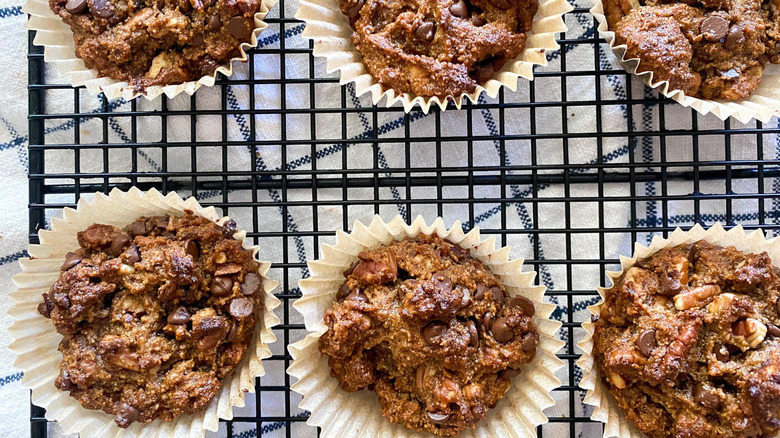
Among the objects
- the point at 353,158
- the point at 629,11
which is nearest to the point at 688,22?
the point at 629,11

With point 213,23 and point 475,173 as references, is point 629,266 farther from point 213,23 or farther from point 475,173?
point 213,23

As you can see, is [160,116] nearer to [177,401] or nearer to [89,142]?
[89,142]

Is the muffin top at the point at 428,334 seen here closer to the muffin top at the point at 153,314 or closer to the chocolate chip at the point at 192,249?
the muffin top at the point at 153,314

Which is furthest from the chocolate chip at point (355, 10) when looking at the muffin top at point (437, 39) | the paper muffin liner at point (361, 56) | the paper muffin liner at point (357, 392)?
the paper muffin liner at point (357, 392)

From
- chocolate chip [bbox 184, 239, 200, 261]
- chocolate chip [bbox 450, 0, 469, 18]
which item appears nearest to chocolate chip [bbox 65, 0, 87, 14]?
chocolate chip [bbox 184, 239, 200, 261]

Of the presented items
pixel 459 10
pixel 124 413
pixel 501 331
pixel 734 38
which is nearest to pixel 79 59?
pixel 124 413
